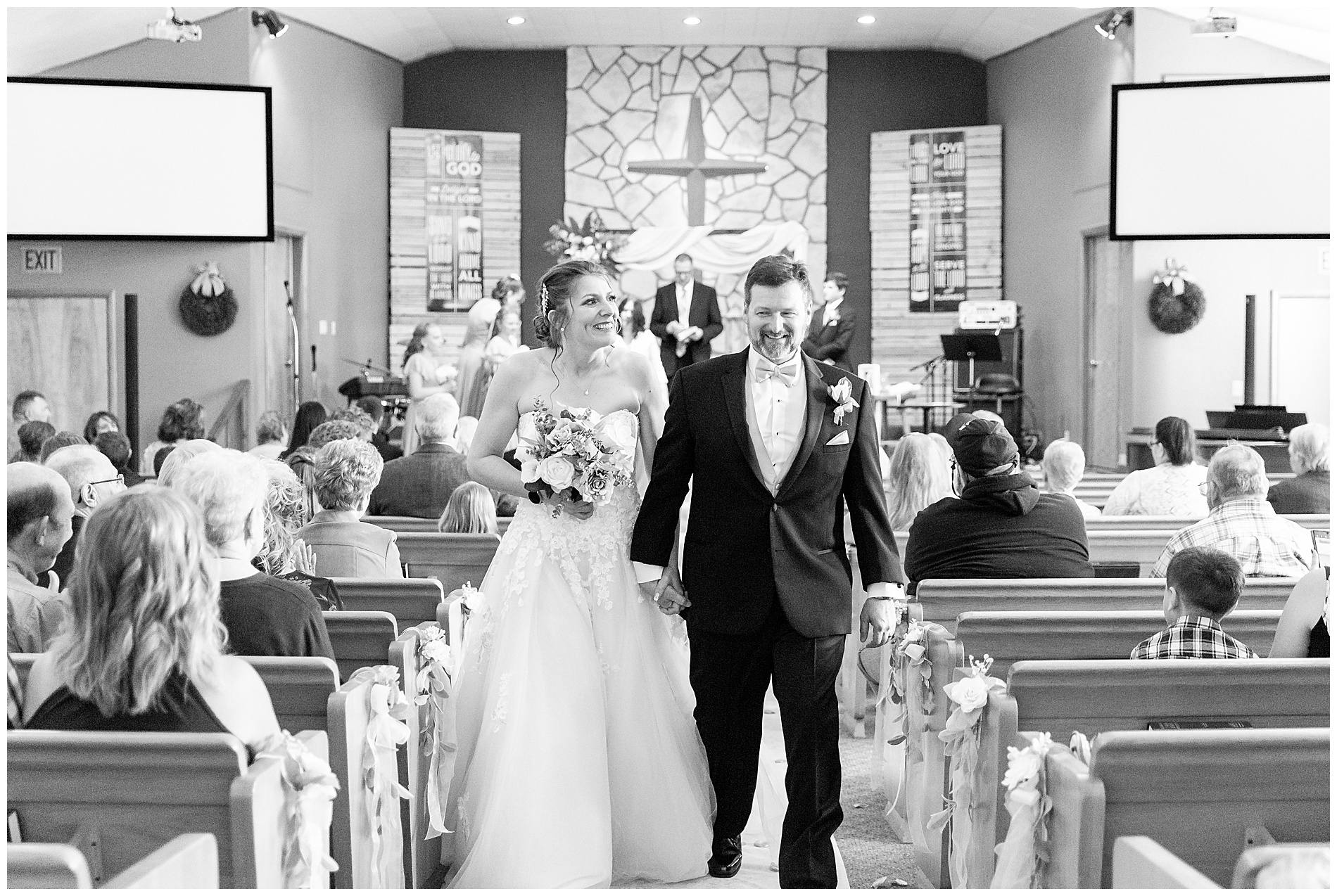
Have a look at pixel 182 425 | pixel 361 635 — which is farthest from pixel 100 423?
pixel 361 635

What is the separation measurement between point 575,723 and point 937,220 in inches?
458

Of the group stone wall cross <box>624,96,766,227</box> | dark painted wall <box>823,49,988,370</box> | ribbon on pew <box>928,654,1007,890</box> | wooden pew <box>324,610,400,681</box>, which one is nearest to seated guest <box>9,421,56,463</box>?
wooden pew <box>324,610,400,681</box>

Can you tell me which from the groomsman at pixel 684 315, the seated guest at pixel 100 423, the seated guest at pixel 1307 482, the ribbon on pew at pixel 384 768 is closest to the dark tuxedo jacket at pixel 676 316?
the groomsman at pixel 684 315

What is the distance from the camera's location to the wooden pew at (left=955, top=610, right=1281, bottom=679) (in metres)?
3.11

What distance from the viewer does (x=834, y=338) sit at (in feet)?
36.3

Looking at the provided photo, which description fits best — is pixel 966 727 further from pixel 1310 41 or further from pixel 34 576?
pixel 1310 41

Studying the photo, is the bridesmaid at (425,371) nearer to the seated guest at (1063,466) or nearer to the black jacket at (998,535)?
the seated guest at (1063,466)

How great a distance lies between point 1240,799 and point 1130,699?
0.49 metres

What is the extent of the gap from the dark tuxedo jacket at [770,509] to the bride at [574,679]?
27cm

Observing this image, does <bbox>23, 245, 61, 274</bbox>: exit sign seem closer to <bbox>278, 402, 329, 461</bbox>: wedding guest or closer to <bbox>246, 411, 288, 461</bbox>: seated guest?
<bbox>278, 402, 329, 461</bbox>: wedding guest

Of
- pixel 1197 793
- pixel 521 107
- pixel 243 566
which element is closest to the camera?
pixel 1197 793

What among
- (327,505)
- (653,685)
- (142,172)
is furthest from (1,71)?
(142,172)

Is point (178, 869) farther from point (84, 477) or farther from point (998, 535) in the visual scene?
point (84, 477)

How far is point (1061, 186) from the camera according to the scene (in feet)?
41.7
